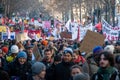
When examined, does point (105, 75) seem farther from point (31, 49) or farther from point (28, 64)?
point (31, 49)

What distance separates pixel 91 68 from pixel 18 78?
1245 millimetres

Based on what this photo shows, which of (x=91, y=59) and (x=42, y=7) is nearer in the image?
(x=91, y=59)

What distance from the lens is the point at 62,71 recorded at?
8.65 meters

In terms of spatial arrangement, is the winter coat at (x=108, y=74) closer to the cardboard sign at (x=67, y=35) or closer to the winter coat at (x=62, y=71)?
the winter coat at (x=62, y=71)

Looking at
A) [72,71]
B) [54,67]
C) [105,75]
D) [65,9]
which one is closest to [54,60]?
[54,67]

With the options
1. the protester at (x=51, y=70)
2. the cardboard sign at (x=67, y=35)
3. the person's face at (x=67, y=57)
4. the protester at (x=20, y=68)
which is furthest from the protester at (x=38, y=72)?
the cardboard sign at (x=67, y=35)

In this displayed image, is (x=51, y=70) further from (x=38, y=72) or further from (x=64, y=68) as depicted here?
(x=38, y=72)

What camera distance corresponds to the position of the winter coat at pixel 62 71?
8.65 metres

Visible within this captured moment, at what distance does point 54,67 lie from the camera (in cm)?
885

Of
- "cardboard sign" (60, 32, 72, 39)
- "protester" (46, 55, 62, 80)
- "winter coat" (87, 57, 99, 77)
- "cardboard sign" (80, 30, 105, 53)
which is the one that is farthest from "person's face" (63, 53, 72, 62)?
"cardboard sign" (60, 32, 72, 39)

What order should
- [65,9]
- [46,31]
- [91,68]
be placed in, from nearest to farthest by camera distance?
1. [91,68]
2. [46,31]
3. [65,9]

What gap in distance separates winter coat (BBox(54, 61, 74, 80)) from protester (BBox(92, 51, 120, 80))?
1.92 metres

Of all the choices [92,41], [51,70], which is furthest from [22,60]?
[92,41]

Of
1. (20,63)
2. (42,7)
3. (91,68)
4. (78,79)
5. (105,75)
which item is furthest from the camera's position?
(42,7)
